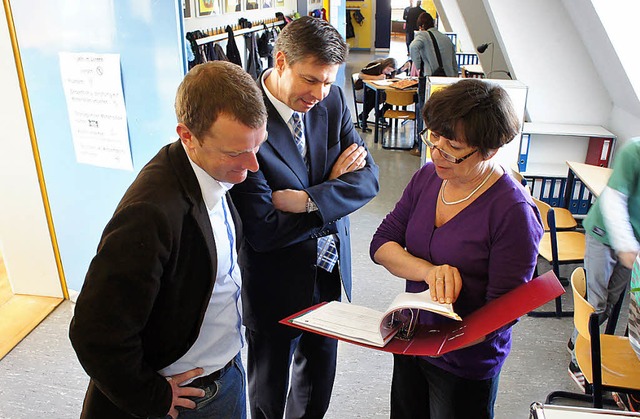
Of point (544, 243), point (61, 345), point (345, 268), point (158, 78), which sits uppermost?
point (158, 78)

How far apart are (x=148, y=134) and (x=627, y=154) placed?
2241 mm

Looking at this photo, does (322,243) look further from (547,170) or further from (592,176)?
(547,170)

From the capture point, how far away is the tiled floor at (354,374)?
2656 millimetres

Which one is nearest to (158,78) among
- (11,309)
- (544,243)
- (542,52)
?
(11,309)

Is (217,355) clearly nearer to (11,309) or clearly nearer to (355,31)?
(11,309)

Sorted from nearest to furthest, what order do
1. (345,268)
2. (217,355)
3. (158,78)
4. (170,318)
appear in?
1. (170,318)
2. (217,355)
3. (345,268)
4. (158,78)

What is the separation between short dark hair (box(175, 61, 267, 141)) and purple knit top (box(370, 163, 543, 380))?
645mm

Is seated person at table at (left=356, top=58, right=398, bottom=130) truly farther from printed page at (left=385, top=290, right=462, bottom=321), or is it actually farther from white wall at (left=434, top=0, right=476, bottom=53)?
printed page at (left=385, top=290, right=462, bottom=321)

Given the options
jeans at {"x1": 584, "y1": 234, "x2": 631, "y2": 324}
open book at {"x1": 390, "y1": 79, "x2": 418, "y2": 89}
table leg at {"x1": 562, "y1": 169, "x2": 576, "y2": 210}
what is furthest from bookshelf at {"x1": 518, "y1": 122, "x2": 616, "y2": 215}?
open book at {"x1": 390, "y1": 79, "x2": 418, "y2": 89}

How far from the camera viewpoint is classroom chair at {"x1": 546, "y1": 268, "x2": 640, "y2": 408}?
203cm

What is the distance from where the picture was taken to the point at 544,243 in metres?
3.52

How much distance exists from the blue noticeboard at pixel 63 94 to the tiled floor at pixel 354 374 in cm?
51

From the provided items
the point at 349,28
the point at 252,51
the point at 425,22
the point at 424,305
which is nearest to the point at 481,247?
the point at 424,305

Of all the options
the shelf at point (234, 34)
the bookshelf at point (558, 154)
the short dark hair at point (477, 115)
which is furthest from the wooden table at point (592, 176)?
the shelf at point (234, 34)
